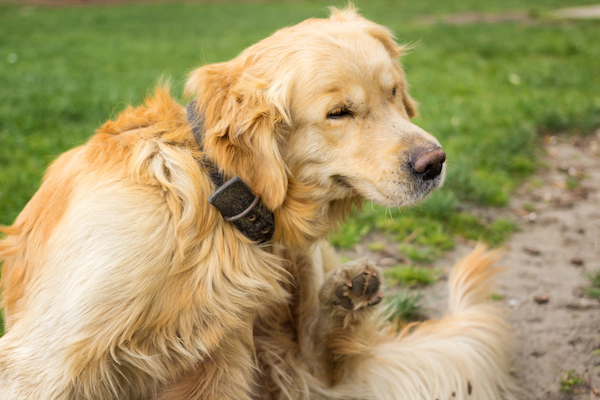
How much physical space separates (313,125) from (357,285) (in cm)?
81

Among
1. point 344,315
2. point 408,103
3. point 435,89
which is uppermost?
point 408,103

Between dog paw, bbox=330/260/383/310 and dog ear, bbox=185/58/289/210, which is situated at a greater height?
dog ear, bbox=185/58/289/210

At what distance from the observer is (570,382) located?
7.79 ft

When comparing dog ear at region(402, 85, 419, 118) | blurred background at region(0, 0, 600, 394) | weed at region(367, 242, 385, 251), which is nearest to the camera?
dog ear at region(402, 85, 419, 118)

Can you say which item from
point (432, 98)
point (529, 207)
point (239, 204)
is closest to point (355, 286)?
point (239, 204)

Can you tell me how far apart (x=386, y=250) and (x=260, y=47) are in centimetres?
198

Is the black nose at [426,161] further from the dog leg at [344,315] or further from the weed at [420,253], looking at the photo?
the weed at [420,253]

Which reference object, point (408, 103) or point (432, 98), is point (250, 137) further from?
point (432, 98)

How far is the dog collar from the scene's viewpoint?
6.45 feet

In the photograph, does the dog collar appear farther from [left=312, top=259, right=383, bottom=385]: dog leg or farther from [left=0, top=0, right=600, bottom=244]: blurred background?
[left=0, top=0, right=600, bottom=244]: blurred background

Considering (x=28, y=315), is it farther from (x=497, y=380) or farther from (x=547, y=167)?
(x=547, y=167)

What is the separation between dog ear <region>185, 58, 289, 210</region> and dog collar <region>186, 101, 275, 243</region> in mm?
Result: 46

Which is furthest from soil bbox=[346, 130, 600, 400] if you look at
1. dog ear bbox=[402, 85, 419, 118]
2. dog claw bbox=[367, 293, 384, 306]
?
dog ear bbox=[402, 85, 419, 118]

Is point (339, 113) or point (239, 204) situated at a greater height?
point (339, 113)
